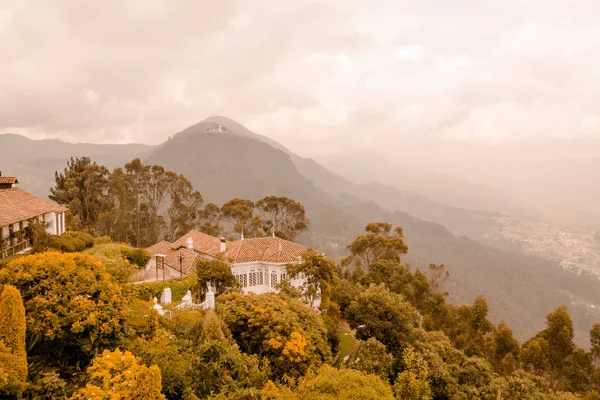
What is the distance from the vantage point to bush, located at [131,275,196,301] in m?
17.7

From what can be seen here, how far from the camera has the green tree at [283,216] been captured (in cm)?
5281

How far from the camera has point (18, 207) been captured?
63.9 feet

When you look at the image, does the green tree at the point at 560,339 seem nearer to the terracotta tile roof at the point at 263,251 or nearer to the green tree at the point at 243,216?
the terracotta tile roof at the point at 263,251

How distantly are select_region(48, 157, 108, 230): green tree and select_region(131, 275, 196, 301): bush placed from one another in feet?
82.8

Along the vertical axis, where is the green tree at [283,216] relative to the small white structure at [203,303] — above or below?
above

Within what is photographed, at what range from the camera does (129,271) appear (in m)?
12.1

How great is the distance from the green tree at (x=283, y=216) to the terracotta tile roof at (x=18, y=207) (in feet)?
105

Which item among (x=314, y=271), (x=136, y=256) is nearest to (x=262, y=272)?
(x=314, y=271)

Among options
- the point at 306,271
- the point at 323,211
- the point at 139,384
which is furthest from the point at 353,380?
the point at 323,211

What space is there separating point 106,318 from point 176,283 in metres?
10.8

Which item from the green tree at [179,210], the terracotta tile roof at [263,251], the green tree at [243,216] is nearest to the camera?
the terracotta tile roof at [263,251]

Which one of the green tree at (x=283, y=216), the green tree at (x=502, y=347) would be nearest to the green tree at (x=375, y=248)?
the green tree at (x=283, y=216)

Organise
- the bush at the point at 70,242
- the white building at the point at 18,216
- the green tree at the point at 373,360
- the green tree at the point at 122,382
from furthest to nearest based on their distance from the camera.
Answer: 1. the bush at the point at 70,242
2. the white building at the point at 18,216
3. the green tree at the point at 373,360
4. the green tree at the point at 122,382

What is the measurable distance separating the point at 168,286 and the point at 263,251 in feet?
40.0
